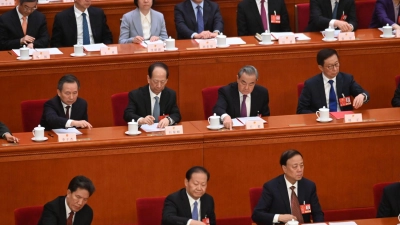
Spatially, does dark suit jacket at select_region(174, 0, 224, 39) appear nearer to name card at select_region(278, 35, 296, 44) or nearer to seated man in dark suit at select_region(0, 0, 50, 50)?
name card at select_region(278, 35, 296, 44)

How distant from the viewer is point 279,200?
219 inches

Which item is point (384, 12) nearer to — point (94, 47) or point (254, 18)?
point (254, 18)

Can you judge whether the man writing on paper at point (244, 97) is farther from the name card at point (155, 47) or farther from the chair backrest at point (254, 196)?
the chair backrest at point (254, 196)

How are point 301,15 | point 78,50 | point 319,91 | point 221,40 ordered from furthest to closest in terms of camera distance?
1. point 301,15
2. point 221,40
3. point 78,50
4. point 319,91

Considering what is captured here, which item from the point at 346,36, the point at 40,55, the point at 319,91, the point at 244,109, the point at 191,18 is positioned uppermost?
the point at 191,18

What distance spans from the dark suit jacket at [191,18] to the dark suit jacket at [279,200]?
2.63 metres

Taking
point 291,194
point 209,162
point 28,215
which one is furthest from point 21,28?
point 291,194

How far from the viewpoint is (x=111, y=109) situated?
727 centimetres

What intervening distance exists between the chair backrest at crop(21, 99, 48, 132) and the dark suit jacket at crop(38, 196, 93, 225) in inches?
50.9

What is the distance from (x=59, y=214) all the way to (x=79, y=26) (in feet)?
9.48

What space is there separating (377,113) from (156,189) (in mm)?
1707

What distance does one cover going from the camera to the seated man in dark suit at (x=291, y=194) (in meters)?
5.52

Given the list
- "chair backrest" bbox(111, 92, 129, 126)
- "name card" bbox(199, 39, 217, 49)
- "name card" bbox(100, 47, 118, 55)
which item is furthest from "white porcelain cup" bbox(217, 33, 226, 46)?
"chair backrest" bbox(111, 92, 129, 126)

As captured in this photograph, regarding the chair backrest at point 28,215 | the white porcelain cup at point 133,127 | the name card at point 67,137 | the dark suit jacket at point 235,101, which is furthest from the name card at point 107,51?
the chair backrest at point 28,215
